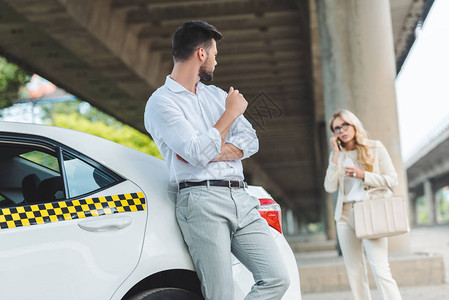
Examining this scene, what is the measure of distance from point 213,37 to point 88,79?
16825mm

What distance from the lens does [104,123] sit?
51.6m

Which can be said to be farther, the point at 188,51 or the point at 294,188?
the point at 294,188

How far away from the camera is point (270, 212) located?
325cm

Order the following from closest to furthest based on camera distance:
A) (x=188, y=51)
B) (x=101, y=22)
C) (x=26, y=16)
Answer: (x=188, y=51)
(x=26, y=16)
(x=101, y=22)

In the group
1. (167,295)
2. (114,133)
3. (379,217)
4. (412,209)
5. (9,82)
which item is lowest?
(167,295)

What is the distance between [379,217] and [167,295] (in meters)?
2.54

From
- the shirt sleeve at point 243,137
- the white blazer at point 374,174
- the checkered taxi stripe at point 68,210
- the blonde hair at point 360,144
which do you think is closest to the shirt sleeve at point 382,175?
the white blazer at point 374,174

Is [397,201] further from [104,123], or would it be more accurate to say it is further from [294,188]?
[294,188]

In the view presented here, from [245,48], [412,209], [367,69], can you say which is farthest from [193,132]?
[412,209]

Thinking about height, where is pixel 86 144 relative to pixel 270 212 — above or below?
above

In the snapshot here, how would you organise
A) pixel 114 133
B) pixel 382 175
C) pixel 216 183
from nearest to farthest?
pixel 216 183 → pixel 382 175 → pixel 114 133

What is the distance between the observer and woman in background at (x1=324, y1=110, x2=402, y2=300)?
5193 mm

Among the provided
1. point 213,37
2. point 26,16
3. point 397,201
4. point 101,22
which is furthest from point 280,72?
point 213,37

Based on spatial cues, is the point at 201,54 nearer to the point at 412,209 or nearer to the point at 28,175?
the point at 28,175
